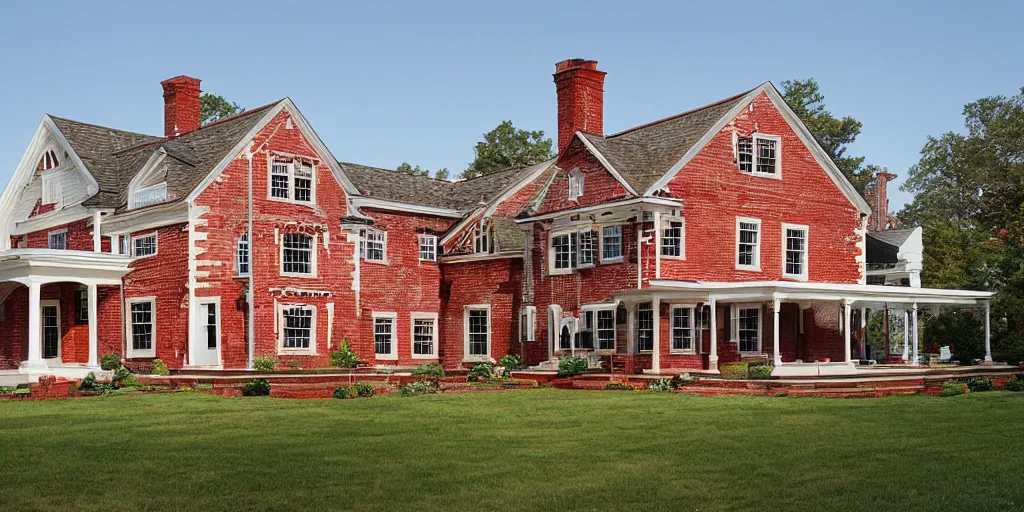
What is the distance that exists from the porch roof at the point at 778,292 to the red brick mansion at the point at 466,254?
70 mm

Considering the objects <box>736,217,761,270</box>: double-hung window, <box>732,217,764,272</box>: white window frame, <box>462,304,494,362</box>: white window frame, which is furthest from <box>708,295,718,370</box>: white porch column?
<box>462,304,494,362</box>: white window frame

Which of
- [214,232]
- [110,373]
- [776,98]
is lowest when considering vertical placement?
[110,373]

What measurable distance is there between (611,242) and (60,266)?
15740 mm

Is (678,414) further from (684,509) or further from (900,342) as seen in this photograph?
(900,342)

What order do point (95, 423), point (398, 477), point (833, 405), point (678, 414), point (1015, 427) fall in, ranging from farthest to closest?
point (833, 405), point (678, 414), point (95, 423), point (1015, 427), point (398, 477)

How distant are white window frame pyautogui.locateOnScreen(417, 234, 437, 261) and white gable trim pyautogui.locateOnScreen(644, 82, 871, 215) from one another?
34.6 feet

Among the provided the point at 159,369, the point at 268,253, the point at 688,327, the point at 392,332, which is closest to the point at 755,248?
the point at 688,327

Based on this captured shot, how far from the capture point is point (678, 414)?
67.3ft

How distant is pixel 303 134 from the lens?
A: 37.0 m

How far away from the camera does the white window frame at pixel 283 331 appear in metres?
35.9

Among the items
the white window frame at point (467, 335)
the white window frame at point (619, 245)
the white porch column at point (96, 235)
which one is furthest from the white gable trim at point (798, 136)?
the white porch column at point (96, 235)

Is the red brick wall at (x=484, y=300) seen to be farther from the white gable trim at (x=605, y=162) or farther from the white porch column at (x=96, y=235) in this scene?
the white porch column at (x=96, y=235)

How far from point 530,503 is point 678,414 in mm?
9278

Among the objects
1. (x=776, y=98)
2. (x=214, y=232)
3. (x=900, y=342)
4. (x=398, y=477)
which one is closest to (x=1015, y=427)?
(x=398, y=477)
